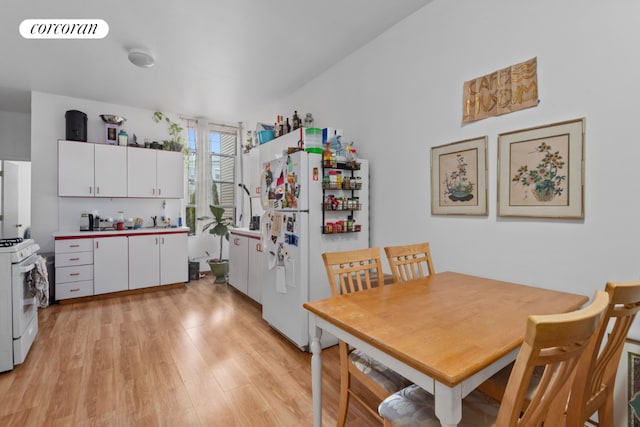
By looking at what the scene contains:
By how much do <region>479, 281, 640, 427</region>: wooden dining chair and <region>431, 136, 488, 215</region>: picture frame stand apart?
1.05 m

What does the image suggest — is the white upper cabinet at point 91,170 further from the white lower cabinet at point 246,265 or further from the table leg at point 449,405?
the table leg at point 449,405

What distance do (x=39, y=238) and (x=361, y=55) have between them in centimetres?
495

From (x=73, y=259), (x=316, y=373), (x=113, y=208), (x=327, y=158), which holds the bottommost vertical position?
(x=316, y=373)

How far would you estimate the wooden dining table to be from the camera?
2.81 feet

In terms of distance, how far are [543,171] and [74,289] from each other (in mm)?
5229

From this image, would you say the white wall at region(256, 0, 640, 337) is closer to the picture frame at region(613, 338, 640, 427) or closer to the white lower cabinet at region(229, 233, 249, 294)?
the picture frame at region(613, 338, 640, 427)

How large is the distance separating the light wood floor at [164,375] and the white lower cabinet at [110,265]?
0.65m

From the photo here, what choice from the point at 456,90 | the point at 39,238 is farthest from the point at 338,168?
the point at 39,238

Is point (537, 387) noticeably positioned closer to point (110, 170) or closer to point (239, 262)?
point (239, 262)

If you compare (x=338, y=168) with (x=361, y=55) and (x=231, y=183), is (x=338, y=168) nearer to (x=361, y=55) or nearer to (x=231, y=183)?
(x=361, y=55)

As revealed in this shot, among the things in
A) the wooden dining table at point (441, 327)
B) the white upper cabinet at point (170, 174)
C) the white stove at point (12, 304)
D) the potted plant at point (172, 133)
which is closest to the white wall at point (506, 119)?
the wooden dining table at point (441, 327)

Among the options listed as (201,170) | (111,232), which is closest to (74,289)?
(111,232)

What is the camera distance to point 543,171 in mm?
1715

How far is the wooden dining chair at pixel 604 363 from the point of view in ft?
3.07
